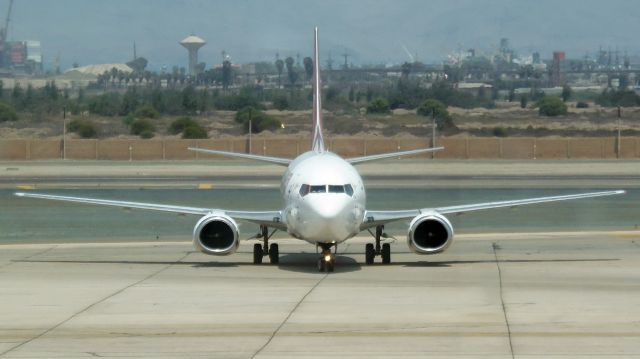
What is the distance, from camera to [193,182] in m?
74.7

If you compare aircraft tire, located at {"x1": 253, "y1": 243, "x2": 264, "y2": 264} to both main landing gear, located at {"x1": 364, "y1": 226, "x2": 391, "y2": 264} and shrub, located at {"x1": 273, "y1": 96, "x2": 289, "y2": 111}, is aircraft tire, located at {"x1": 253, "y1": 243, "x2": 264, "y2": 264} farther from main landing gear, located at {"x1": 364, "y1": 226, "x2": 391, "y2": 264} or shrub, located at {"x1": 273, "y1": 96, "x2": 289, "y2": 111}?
shrub, located at {"x1": 273, "y1": 96, "x2": 289, "y2": 111}

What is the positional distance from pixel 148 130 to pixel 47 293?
101577 mm

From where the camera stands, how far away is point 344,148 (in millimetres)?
100250

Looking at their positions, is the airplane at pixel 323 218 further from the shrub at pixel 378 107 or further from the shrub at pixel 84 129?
the shrub at pixel 378 107

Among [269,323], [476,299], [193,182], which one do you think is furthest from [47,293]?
[193,182]

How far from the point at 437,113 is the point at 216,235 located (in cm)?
10687

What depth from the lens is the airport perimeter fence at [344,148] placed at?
99062 millimetres

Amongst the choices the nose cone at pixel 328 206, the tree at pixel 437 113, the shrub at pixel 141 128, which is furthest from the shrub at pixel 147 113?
the nose cone at pixel 328 206

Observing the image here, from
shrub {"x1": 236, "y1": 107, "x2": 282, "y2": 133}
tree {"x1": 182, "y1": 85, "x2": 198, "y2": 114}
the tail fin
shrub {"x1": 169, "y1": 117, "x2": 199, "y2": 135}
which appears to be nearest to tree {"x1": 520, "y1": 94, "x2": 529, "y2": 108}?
tree {"x1": 182, "y1": 85, "x2": 198, "y2": 114}

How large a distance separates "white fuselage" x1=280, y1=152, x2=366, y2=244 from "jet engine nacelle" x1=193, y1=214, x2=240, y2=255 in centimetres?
144

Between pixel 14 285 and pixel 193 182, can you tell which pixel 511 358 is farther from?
pixel 193 182

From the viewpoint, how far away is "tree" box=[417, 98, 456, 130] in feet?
425

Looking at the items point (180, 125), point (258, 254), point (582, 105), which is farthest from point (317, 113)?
point (582, 105)

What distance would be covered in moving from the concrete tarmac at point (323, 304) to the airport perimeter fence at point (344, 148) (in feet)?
195
